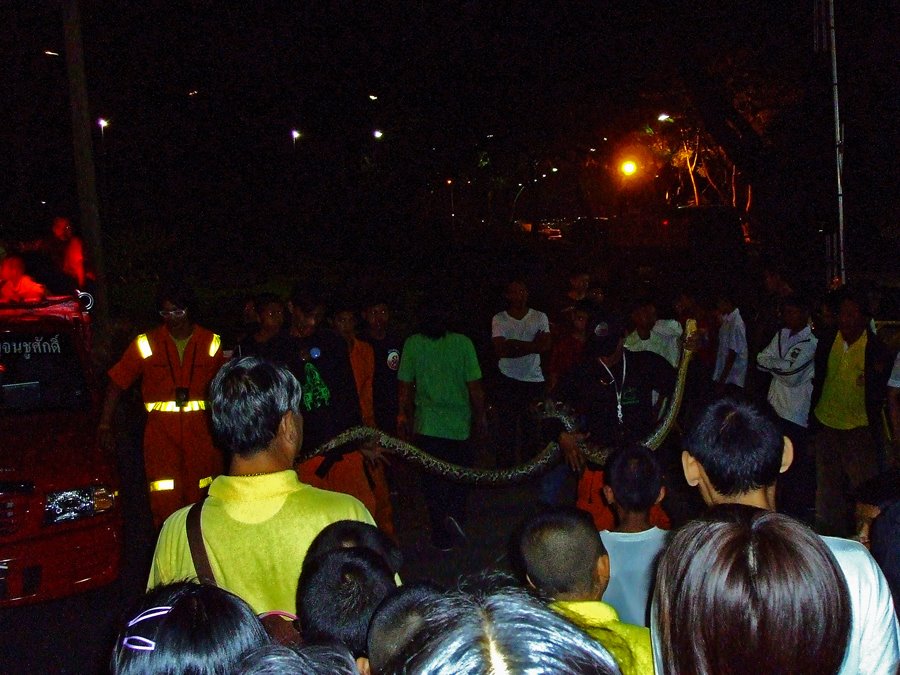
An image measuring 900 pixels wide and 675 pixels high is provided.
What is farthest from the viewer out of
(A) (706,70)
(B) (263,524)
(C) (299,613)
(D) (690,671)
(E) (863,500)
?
(A) (706,70)

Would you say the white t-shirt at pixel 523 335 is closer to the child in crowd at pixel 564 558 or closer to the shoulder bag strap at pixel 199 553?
the child in crowd at pixel 564 558

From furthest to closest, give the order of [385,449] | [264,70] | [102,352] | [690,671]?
→ 1. [264,70]
2. [102,352]
3. [385,449]
4. [690,671]

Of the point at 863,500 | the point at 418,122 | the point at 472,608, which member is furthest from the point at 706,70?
the point at 472,608

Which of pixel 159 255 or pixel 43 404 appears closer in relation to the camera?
pixel 43 404

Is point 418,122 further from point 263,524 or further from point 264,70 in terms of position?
point 263,524

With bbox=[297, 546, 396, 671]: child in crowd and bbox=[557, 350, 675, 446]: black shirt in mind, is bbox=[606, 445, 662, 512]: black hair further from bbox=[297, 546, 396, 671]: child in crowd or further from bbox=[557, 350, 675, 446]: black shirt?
bbox=[297, 546, 396, 671]: child in crowd

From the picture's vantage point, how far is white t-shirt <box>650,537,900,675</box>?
2345mm

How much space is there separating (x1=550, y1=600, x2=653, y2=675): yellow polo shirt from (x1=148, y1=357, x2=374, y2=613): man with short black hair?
2.74 ft

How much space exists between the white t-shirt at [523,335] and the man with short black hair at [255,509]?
605 centimetres

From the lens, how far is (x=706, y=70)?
1587 centimetres

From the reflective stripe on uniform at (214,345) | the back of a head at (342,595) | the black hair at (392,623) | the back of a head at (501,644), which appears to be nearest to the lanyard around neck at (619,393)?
the reflective stripe on uniform at (214,345)

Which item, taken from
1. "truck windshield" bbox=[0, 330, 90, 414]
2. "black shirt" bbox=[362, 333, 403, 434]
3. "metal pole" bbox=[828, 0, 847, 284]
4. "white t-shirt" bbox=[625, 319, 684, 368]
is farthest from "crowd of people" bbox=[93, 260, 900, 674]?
"metal pole" bbox=[828, 0, 847, 284]

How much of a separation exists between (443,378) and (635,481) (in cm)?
297

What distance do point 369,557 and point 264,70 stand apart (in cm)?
1886
